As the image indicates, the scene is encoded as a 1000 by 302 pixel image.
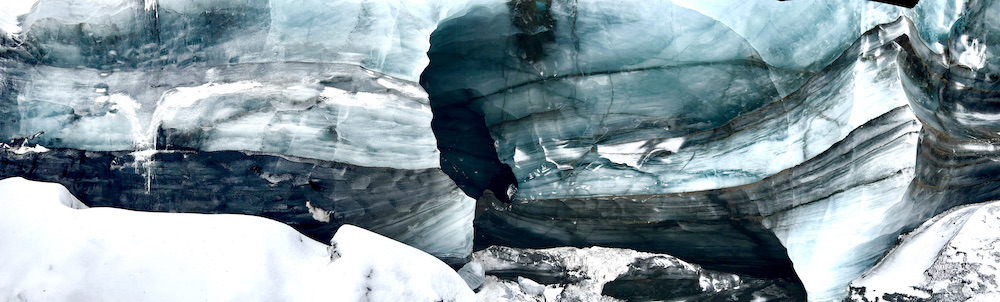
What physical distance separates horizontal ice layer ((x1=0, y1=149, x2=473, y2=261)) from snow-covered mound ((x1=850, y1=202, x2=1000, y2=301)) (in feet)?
5.68

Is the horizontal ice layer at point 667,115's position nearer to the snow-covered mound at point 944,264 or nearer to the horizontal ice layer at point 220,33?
the horizontal ice layer at point 220,33

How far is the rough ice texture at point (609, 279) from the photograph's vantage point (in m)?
2.51

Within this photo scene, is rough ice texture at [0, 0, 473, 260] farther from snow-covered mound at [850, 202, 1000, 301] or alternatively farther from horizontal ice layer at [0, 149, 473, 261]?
snow-covered mound at [850, 202, 1000, 301]

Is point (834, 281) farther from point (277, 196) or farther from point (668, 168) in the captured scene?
point (277, 196)

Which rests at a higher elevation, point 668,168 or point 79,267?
point 668,168

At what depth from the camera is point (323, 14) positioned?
222 centimetres

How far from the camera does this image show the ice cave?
218 centimetres

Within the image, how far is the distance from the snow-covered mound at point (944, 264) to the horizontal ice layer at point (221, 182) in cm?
173

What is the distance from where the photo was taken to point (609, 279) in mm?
2520

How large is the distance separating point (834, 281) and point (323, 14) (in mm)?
2042

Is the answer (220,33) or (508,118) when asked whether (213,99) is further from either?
(508,118)

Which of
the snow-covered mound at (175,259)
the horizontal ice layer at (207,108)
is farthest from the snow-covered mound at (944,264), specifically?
the horizontal ice layer at (207,108)

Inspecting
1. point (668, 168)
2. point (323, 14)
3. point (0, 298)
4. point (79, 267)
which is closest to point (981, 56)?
point (668, 168)

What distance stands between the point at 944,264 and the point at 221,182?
249 cm
